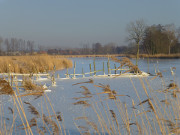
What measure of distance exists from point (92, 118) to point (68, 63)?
596 inches

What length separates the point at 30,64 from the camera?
535 inches

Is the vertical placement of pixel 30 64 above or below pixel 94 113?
above

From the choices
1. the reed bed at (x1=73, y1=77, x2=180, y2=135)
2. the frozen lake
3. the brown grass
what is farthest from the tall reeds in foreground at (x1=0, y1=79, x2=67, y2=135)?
the brown grass

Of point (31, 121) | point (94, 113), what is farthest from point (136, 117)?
point (31, 121)

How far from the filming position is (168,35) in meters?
32.6

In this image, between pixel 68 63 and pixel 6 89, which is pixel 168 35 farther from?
pixel 6 89

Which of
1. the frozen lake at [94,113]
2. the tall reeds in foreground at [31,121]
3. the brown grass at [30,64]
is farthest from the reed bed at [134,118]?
the brown grass at [30,64]

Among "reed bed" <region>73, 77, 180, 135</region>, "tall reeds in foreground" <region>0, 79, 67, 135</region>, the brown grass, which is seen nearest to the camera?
"tall reeds in foreground" <region>0, 79, 67, 135</region>

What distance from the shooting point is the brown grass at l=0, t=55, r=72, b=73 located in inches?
472

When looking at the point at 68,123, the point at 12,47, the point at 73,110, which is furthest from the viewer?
the point at 12,47

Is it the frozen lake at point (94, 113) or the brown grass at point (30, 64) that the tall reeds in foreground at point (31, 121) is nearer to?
the frozen lake at point (94, 113)

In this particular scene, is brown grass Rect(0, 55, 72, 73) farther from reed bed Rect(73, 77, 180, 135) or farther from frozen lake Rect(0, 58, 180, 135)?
reed bed Rect(73, 77, 180, 135)

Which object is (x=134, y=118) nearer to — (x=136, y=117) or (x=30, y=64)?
(x=136, y=117)

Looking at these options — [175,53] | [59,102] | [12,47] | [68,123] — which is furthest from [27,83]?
[12,47]
